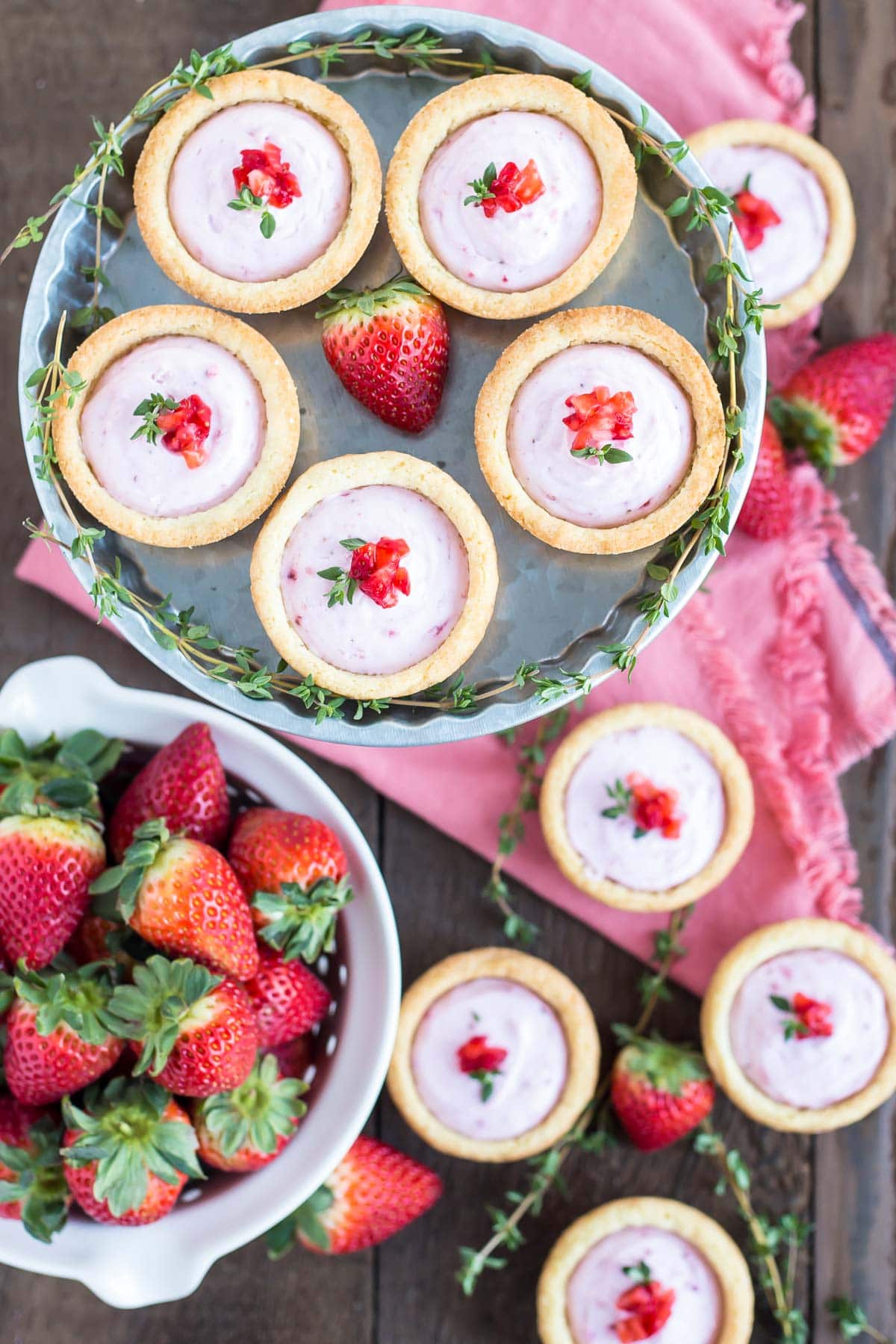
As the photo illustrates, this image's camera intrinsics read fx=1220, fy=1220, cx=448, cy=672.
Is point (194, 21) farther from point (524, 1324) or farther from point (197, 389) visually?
point (524, 1324)

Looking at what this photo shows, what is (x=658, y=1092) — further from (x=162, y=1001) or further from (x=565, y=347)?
(x=565, y=347)

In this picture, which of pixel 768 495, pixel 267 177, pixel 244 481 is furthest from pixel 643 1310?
pixel 267 177

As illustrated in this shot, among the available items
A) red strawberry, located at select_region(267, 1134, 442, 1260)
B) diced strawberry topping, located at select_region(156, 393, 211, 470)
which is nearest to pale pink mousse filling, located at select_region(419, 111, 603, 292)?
diced strawberry topping, located at select_region(156, 393, 211, 470)

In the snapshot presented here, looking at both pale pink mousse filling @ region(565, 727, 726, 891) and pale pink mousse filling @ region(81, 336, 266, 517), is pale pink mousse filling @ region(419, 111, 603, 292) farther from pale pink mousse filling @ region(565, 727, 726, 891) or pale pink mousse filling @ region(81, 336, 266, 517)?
pale pink mousse filling @ region(565, 727, 726, 891)

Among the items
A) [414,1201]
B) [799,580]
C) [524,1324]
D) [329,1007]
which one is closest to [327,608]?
[329,1007]

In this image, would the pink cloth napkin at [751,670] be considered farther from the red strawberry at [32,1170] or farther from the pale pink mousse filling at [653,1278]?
the red strawberry at [32,1170]
